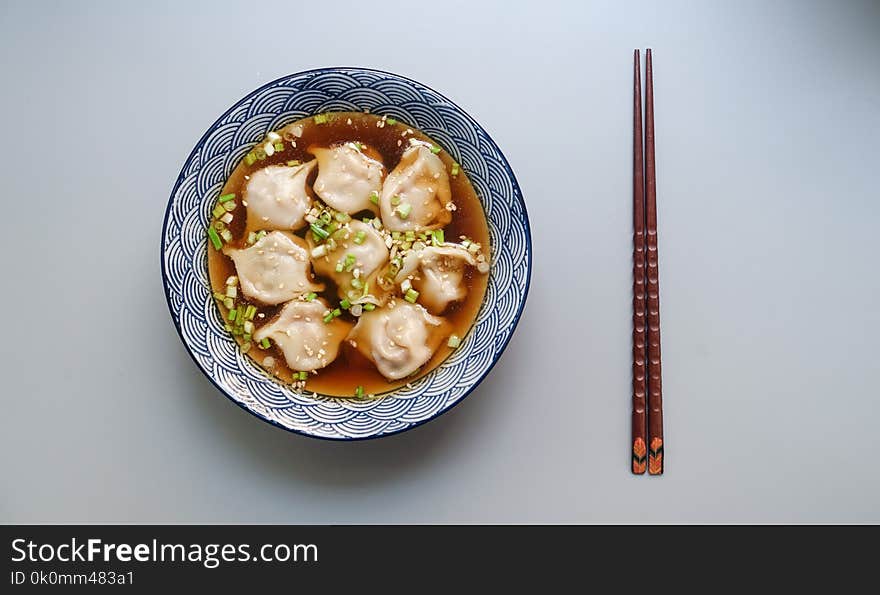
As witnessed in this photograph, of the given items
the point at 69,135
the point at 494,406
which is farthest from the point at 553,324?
the point at 69,135

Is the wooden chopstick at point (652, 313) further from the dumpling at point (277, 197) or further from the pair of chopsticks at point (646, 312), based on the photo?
the dumpling at point (277, 197)

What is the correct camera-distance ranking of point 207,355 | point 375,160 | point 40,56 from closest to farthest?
point 207,355, point 375,160, point 40,56

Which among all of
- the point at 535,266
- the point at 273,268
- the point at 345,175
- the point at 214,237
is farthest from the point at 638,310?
the point at 214,237

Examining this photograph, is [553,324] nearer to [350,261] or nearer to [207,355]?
[350,261]

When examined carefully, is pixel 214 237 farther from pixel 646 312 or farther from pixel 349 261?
pixel 646 312

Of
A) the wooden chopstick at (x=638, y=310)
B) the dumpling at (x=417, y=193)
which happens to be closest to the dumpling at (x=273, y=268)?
the dumpling at (x=417, y=193)

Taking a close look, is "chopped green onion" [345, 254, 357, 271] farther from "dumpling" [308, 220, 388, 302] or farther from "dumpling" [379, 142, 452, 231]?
"dumpling" [379, 142, 452, 231]
